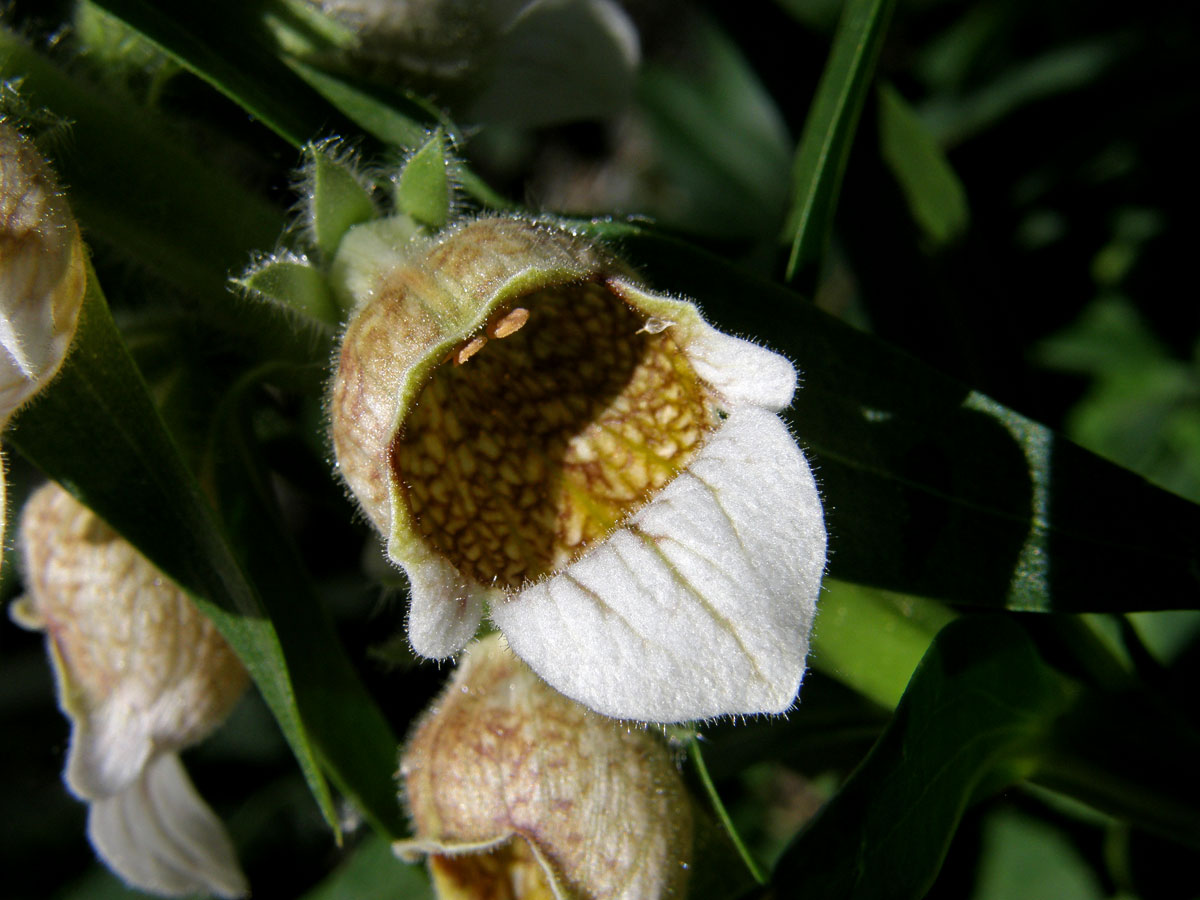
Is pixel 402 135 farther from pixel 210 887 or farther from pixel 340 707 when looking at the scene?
pixel 210 887

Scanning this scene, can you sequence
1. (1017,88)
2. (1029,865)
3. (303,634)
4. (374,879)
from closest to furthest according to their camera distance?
(303,634)
(374,879)
(1029,865)
(1017,88)

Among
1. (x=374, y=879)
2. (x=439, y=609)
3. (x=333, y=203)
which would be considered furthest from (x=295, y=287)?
(x=374, y=879)

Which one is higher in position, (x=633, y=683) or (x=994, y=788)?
(x=633, y=683)

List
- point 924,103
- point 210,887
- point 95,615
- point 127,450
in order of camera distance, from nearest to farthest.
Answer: point 127,450, point 95,615, point 210,887, point 924,103

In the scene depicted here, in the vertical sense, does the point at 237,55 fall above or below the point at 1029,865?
above

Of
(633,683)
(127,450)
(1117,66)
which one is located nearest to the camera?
(633,683)

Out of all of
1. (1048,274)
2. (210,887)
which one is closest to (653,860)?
(210,887)

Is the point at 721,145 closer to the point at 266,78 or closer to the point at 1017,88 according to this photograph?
the point at 1017,88
